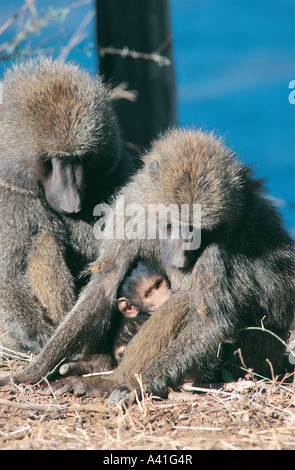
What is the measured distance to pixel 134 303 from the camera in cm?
383

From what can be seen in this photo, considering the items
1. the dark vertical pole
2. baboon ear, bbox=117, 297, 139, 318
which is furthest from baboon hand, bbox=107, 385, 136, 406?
the dark vertical pole

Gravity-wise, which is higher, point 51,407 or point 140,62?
point 140,62

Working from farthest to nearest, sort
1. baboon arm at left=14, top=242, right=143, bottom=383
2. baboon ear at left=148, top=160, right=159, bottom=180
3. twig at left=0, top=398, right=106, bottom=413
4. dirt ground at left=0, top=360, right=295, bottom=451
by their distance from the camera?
baboon arm at left=14, top=242, right=143, bottom=383 → baboon ear at left=148, top=160, right=159, bottom=180 → twig at left=0, top=398, right=106, bottom=413 → dirt ground at left=0, top=360, right=295, bottom=451

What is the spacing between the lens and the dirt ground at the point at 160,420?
2.61 meters

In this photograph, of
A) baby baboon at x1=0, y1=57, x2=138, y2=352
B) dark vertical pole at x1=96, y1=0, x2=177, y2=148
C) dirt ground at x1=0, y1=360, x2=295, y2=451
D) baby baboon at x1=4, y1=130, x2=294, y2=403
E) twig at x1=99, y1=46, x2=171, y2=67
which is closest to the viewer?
dirt ground at x1=0, y1=360, x2=295, y2=451

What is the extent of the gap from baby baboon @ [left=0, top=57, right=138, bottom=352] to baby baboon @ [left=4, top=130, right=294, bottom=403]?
0.29 meters

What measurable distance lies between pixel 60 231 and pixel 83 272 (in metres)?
0.30

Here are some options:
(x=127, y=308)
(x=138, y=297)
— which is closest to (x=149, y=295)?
(x=138, y=297)

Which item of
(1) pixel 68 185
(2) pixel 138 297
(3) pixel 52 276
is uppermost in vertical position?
(1) pixel 68 185

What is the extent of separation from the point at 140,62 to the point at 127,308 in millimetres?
2803

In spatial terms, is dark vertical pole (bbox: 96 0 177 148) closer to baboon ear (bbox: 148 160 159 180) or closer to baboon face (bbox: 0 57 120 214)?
baboon face (bbox: 0 57 120 214)

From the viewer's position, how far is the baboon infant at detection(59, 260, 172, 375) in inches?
147

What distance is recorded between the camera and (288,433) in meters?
2.71

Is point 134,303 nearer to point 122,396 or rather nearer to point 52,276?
point 52,276
